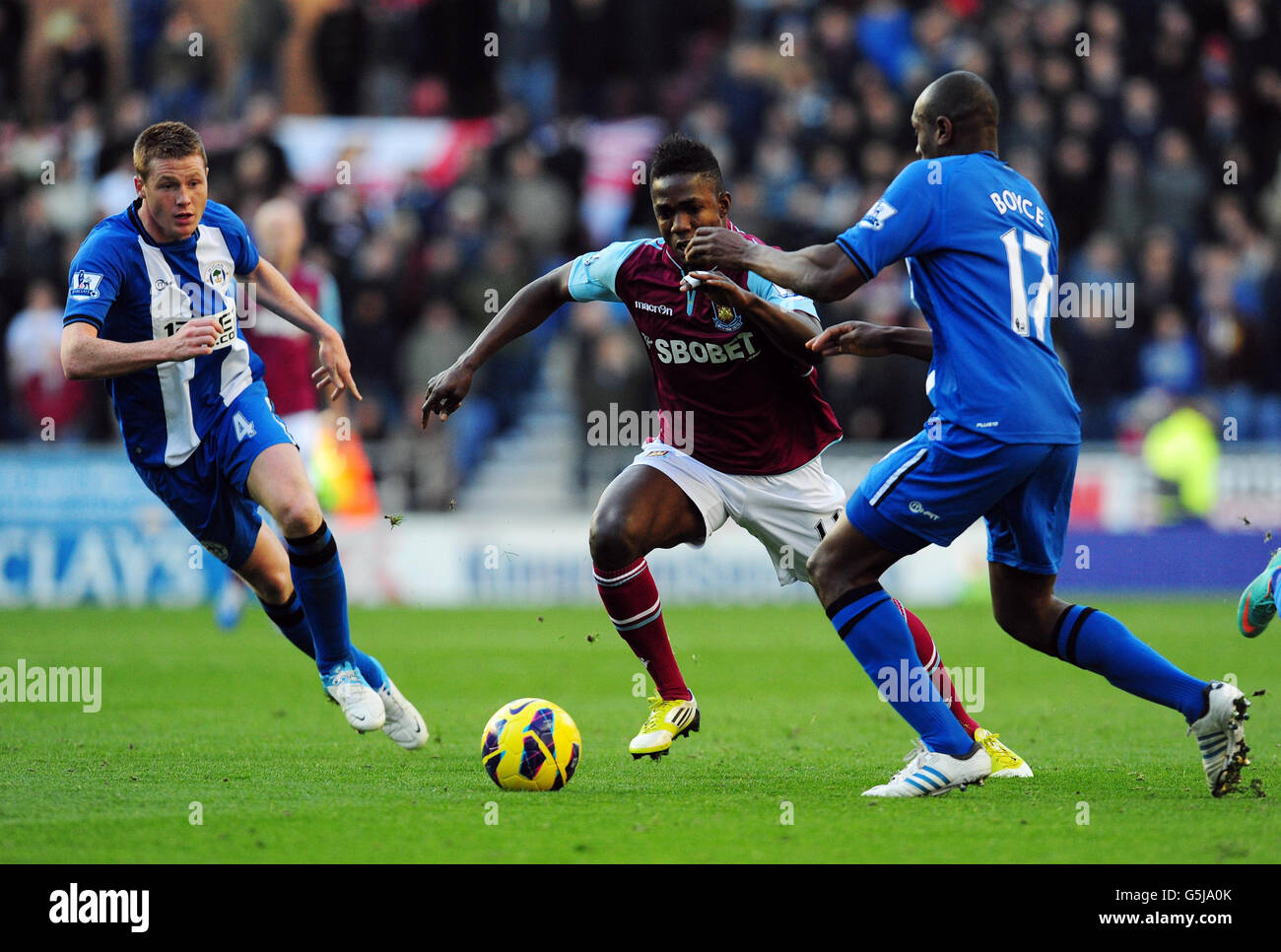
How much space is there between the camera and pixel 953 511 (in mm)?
5625

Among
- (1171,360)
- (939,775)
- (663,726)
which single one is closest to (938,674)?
(939,775)

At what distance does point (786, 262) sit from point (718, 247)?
272 mm

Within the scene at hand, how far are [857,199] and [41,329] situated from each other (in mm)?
8243

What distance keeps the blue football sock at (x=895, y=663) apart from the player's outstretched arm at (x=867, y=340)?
848 millimetres

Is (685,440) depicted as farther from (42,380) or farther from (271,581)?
(42,380)

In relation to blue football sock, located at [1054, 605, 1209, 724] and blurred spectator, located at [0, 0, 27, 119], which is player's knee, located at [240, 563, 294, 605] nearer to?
blue football sock, located at [1054, 605, 1209, 724]

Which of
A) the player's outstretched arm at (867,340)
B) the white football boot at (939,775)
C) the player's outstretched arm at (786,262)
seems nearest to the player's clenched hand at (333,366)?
the player's outstretched arm at (786,262)

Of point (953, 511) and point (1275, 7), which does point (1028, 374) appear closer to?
point (953, 511)

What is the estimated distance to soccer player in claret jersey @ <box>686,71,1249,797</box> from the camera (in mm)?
5562

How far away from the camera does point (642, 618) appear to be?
22.9 ft

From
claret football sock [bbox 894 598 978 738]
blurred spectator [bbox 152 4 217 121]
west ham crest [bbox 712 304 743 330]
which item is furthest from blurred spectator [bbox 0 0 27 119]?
claret football sock [bbox 894 598 978 738]

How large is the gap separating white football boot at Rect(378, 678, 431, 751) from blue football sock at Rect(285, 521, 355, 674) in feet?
0.78

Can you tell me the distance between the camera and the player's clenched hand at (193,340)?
6440 mm
